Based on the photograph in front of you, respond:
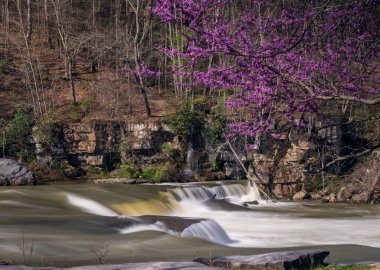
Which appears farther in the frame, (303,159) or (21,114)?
(21,114)

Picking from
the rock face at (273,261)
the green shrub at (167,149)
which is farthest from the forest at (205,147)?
the green shrub at (167,149)

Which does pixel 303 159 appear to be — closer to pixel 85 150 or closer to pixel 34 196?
pixel 85 150

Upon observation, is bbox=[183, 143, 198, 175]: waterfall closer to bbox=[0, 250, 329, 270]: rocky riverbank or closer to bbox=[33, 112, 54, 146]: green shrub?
bbox=[33, 112, 54, 146]: green shrub

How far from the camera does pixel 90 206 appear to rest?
15.9m

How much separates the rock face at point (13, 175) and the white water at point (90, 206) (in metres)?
4.89

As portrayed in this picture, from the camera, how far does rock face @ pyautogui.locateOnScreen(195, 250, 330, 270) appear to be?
6433mm

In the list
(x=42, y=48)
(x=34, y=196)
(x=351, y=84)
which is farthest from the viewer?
(x=42, y=48)

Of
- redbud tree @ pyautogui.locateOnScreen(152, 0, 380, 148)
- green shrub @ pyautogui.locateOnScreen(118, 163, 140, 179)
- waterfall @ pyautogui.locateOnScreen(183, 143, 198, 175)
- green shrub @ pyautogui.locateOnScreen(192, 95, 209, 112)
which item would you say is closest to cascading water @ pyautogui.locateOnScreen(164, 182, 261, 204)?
waterfall @ pyautogui.locateOnScreen(183, 143, 198, 175)

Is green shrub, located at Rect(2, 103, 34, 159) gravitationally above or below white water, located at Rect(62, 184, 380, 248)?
above

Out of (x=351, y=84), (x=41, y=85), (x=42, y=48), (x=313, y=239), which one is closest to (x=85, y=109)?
(x=41, y=85)

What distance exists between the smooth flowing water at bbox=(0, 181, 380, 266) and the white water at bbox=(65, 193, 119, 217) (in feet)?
0.10

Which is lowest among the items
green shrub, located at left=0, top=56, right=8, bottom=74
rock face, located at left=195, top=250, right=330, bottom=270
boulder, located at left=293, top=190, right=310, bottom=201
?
boulder, located at left=293, top=190, right=310, bottom=201

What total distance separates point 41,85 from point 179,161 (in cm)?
1027

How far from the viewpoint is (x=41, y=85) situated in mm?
30438
